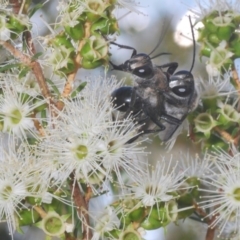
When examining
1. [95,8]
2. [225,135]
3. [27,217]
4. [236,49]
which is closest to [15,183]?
[27,217]

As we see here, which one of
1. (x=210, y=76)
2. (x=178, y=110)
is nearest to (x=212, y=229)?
(x=178, y=110)

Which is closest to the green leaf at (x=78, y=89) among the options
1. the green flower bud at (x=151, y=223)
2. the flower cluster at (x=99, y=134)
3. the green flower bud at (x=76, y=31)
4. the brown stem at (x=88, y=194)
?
the flower cluster at (x=99, y=134)

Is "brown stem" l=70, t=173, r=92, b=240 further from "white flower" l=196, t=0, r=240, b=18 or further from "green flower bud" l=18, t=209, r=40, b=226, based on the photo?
"white flower" l=196, t=0, r=240, b=18

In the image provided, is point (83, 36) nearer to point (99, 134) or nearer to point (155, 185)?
point (99, 134)

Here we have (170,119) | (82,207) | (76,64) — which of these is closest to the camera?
(82,207)

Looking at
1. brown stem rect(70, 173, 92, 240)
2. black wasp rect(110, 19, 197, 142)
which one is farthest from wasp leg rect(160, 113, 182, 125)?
brown stem rect(70, 173, 92, 240)

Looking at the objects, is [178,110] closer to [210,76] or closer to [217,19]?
[210,76]
